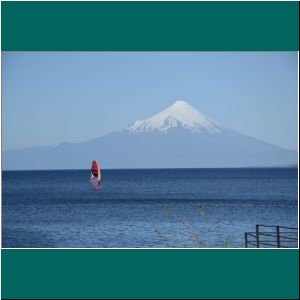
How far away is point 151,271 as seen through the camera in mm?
6590

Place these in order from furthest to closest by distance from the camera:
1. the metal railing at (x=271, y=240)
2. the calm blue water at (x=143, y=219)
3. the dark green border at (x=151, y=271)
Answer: the calm blue water at (x=143, y=219), the metal railing at (x=271, y=240), the dark green border at (x=151, y=271)

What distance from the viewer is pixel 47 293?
21.5 feet

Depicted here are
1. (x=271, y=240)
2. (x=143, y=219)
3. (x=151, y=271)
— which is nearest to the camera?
(x=151, y=271)

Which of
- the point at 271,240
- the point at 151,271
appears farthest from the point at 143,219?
the point at 151,271

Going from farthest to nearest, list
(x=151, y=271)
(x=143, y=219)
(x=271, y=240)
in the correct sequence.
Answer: (x=143, y=219) < (x=271, y=240) < (x=151, y=271)

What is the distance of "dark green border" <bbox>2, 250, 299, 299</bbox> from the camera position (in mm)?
6559

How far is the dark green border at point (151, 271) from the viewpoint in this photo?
21.5ft

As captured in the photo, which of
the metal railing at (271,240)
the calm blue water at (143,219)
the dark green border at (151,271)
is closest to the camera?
the dark green border at (151,271)

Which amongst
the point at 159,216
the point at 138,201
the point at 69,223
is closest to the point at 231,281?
the point at 69,223

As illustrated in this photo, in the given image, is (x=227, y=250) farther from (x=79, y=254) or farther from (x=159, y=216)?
(x=159, y=216)

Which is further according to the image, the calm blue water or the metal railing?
the calm blue water

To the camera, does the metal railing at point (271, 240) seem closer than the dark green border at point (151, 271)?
No

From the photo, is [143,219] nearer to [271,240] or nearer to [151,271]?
[271,240]

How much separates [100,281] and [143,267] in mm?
433
